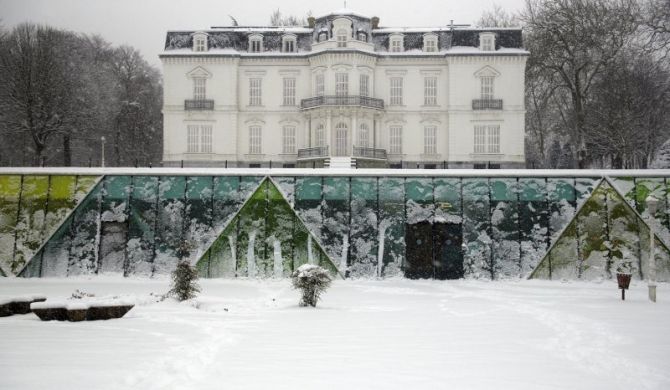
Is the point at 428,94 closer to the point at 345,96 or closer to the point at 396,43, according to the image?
the point at 396,43

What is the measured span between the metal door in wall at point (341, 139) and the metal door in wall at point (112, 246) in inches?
716

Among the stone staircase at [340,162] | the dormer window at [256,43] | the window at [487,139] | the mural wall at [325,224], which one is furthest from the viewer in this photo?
the dormer window at [256,43]

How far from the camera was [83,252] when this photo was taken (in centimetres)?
2350

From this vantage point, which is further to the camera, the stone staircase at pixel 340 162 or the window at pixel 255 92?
the window at pixel 255 92

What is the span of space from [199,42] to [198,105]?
4.42 m

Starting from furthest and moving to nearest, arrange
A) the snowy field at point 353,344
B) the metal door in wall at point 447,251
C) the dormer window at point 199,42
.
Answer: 1. the dormer window at point 199,42
2. the metal door in wall at point 447,251
3. the snowy field at point 353,344

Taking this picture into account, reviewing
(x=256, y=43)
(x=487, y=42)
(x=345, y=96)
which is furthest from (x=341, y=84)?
(x=487, y=42)

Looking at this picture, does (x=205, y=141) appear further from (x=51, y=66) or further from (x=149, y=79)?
(x=149, y=79)

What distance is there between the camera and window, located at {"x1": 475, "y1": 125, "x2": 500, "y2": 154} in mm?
39656

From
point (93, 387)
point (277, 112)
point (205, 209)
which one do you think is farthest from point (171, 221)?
point (277, 112)

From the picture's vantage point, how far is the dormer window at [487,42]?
39531mm

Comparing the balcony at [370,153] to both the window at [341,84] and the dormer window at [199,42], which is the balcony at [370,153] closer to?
the window at [341,84]

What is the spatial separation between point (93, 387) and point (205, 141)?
32637 mm

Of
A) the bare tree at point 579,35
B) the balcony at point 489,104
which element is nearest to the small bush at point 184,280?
the balcony at point 489,104
